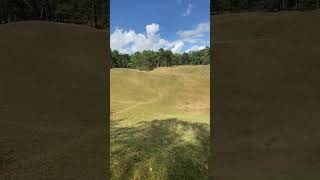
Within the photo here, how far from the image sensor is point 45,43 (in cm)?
1194

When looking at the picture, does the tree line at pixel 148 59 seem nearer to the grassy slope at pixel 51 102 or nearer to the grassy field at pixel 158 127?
the grassy field at pixel 158 127

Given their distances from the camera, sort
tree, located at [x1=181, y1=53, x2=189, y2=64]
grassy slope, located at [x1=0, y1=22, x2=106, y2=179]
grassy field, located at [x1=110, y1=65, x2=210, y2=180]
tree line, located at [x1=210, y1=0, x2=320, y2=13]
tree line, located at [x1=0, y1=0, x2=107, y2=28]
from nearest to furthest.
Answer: grassy slope, located at [x1=0, y1=22, x2=106, y2=179] → grassy field, located at [x1=110, y1=65, x2=210, y2=180] → tree line, located at [x1=0, y1=0, x2=107, y2=28] → tree line, located at [x1=210, y1=0, x2=320, y2=13] → tree, located at [x1=181, y1=53, x2=189, y2=64]

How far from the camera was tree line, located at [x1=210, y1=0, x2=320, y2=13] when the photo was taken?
73.2 feet

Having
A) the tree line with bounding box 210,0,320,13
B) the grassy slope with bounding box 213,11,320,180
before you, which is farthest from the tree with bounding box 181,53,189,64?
the grassy slope with bounding box 213,11,320,180

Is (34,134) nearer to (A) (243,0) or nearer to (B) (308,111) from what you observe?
(B) (308,111)

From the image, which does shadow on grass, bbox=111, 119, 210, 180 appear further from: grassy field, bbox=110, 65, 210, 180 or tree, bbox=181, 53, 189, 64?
tree, bbox=181, 53, 189, 64

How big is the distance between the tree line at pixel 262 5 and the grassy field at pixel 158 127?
8.41 metres

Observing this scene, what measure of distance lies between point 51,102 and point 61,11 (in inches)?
608

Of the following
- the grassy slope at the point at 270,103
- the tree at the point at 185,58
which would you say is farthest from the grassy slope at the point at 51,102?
the tree at the point at 185,58

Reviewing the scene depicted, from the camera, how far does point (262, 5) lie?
2472cm

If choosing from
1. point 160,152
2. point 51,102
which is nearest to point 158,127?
point 160,152

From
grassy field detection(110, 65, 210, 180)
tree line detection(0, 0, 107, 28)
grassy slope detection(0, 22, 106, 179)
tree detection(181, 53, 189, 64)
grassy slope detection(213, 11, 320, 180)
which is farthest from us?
tree detection(181, 53, 189, 64)

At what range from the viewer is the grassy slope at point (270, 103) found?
655 cm

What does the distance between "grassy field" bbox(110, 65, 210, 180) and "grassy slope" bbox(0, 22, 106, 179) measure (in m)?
0.57
